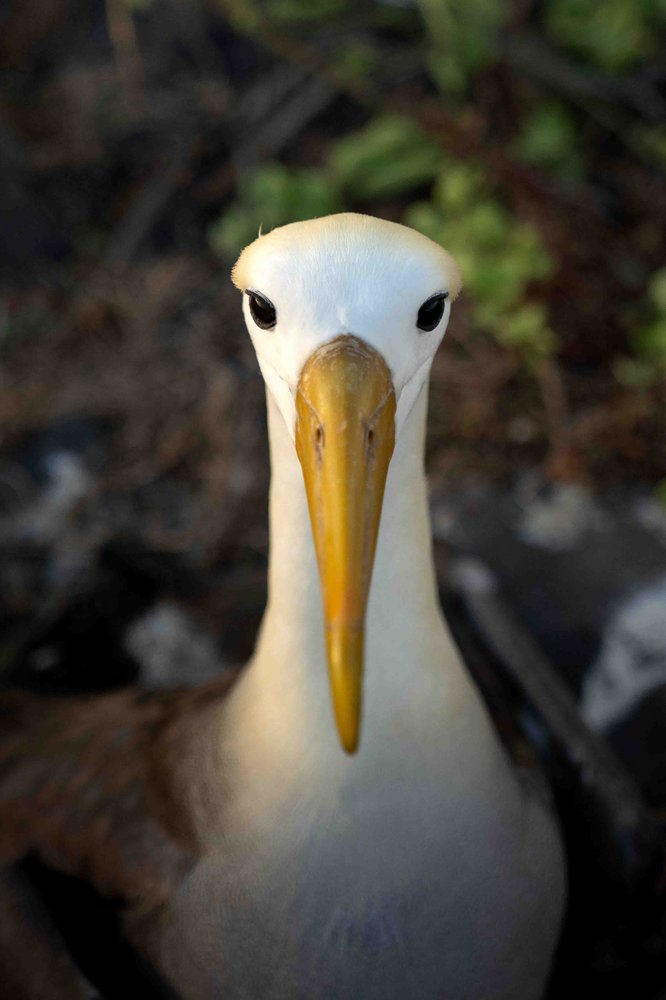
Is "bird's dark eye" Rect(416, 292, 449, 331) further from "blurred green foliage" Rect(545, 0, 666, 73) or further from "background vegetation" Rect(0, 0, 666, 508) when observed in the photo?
"blurred green foliage" Rect(545, 0, 666, 73)

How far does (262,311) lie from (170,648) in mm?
1093

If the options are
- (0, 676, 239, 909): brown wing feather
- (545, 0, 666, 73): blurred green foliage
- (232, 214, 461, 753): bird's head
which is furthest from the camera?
(545, 0, 666, 73): blurred green foliage

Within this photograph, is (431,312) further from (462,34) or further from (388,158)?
(462,34)

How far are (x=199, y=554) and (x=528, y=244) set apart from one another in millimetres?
1100

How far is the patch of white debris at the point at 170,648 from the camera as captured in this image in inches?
Result: 71.3

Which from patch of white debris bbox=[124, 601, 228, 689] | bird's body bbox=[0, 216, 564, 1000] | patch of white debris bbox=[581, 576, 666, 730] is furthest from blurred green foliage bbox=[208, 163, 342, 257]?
bird's body bbox=[0, 216, 564, 1000]

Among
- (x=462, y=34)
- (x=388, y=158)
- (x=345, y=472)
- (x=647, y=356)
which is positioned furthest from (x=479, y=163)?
(x=345, y=472)

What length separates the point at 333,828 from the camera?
1126 mm

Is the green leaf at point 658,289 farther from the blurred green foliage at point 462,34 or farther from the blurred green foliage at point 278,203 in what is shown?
the blurred green foliage at point 278,203

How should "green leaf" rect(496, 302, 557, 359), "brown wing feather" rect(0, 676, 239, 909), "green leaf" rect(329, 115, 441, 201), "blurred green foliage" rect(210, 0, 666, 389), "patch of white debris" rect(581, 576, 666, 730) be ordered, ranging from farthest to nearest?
1. "green leaf" rect(329, 115, 441, 201)
2. "blurred green foliage" rect(210, 0, 666, 389)
3. "green leaf" rect(496, 302, 557, 359)
4. "patch of white debris" rect(581, 576, 666, 730)
5. "brown wing feather" rect(0, 676, 239, 909)

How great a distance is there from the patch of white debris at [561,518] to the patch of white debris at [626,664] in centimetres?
25

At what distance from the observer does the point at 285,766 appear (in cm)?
113

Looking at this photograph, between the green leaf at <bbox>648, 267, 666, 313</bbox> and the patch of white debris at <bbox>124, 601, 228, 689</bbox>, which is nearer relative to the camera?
the patch of white debris at <bbox>124, 601, 228, 689</bbox>

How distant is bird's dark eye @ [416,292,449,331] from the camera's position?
863 mm
